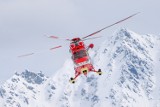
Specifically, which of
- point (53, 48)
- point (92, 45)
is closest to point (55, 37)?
point (53, 48)

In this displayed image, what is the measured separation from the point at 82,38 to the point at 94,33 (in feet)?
10.5

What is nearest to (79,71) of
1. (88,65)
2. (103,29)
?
(88,65)

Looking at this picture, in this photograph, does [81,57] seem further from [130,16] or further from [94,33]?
[130,16]

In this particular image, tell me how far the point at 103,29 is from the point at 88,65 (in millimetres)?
7459

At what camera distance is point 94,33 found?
92438 mm

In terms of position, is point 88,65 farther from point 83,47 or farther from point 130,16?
point 130,16

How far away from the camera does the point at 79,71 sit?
95.9m

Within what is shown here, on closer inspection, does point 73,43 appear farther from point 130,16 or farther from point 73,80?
point 130,16

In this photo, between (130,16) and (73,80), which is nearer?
(130,16)

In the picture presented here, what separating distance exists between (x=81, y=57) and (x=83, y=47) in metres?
2.36

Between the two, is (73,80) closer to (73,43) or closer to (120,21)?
(73,43)

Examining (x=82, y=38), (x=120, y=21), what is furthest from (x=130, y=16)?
(x=82, y=38)

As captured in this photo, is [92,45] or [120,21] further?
[92,45]

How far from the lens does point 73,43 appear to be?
96.7m
